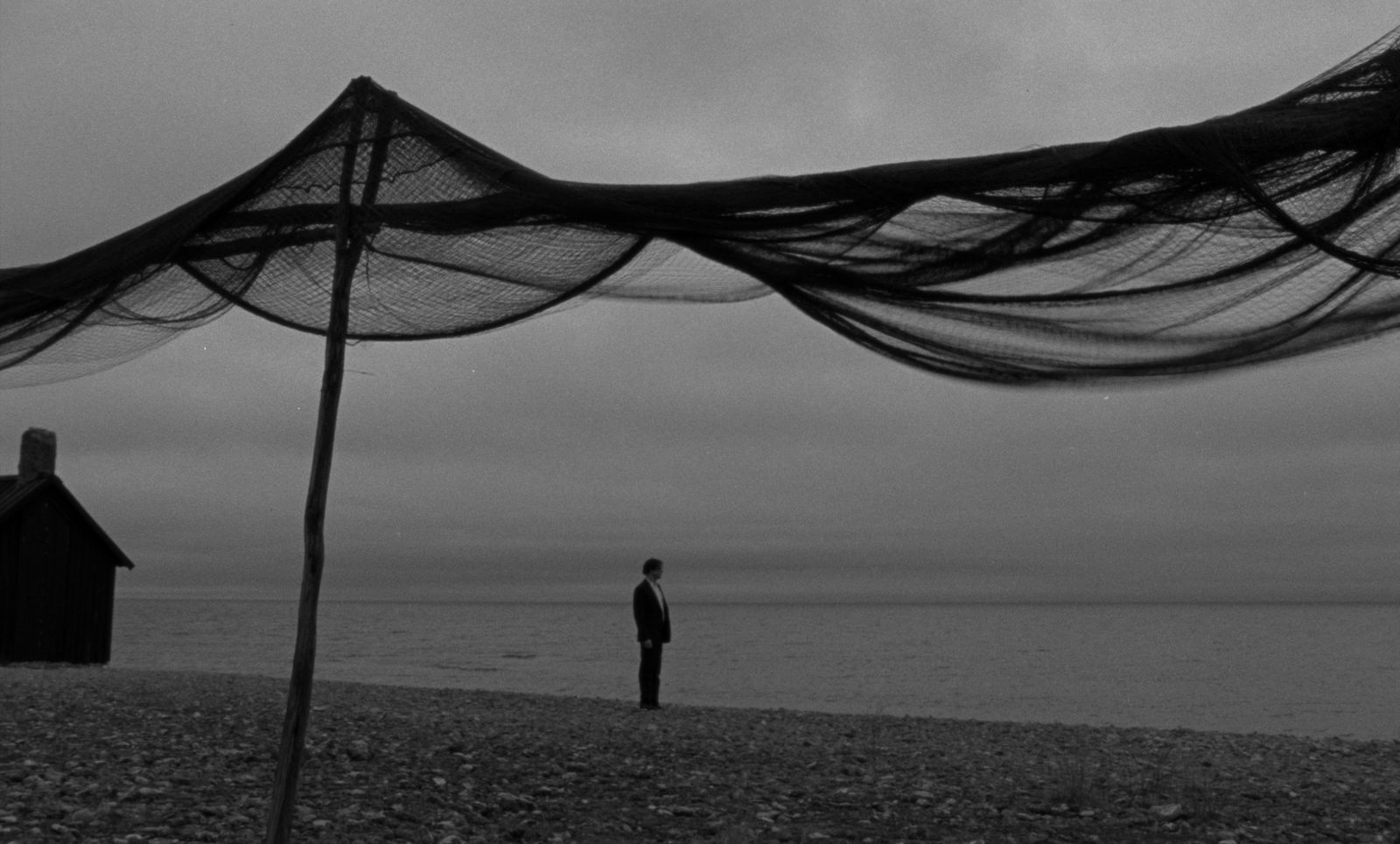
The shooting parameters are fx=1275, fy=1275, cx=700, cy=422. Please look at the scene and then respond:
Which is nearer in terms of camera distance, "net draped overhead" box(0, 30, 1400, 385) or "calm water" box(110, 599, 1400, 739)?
"net draped overhead" box(0, 30, 1400, 385)

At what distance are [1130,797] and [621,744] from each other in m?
3.86

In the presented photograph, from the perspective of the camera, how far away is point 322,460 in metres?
5.57

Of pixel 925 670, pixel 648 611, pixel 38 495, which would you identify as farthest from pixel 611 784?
pixel 925 670

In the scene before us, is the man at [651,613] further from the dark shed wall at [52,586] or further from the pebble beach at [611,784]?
the dark shed wall at [52,586]

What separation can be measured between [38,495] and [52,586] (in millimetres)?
1719

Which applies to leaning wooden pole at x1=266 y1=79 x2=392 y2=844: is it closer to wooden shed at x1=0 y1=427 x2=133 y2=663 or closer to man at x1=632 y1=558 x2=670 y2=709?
man at x1=632 y1=558 x2=670 y2=709

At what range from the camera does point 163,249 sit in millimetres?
5762

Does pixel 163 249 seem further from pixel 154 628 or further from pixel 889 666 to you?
pixel 154 628

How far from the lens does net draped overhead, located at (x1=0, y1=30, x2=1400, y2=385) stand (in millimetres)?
4582

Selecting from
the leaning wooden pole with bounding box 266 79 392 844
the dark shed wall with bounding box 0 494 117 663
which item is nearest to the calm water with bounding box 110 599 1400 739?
the dark shed wall with bounding box 0 494 117 663

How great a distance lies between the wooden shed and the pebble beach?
1021 cm

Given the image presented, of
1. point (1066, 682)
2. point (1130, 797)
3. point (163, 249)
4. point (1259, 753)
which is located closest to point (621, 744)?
point (1130, 797)

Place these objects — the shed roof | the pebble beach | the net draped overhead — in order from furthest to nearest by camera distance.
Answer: the shed roof
the pebble beach
the net draped overhead

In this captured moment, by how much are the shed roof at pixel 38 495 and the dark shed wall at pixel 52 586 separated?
3.7 inches
